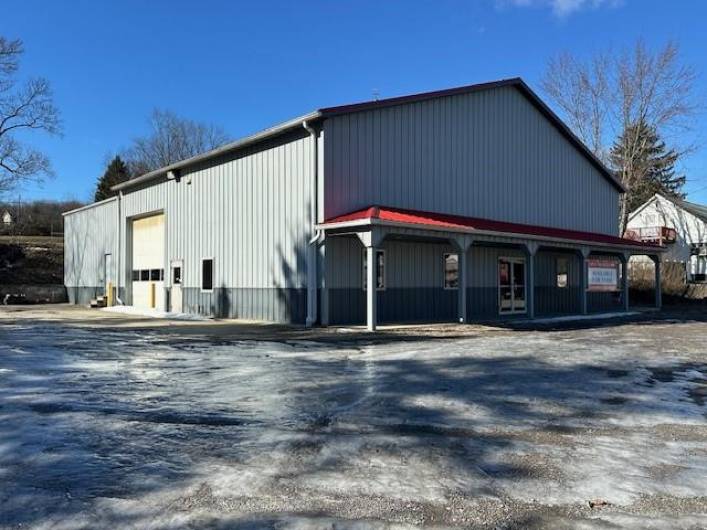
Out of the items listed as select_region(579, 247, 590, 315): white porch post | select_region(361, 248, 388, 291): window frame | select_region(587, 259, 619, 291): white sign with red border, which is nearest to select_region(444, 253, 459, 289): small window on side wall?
select_region(361, 248, 388, 291): window frame

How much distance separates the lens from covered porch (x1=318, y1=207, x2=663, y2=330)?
16.5 m

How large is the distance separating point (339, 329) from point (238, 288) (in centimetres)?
541

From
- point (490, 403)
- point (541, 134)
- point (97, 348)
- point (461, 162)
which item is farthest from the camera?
point (541, 134)

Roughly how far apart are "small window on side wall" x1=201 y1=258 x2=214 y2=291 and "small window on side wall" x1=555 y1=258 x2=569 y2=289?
45.9ft

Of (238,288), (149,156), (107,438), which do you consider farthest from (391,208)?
(149,156)

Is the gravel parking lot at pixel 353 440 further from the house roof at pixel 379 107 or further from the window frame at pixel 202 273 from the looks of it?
the window frame at pixel 202 273

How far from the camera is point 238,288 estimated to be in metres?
20.4

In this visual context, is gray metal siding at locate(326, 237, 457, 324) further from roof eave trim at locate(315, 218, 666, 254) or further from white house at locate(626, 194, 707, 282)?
white house at locate(626, 194, 707, 282)

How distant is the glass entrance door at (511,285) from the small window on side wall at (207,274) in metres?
10.3

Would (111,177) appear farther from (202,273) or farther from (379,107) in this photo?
(379,107)

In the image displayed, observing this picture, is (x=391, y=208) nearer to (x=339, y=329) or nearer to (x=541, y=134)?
(x=339, y=329)

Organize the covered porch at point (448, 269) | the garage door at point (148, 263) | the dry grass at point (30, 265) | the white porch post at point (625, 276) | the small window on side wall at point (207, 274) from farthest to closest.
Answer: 1. the dry grass at point (30, 265)
2. the garage door at point (148, 263)
3. the white porch post at point (625, 276)
4. the small window on side wall at point (207, 274)
5. the covered porch at point (448, 269)

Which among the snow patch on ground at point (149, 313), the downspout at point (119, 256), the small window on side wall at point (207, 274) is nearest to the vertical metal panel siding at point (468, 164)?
the small window on side wall at point (207, 274)

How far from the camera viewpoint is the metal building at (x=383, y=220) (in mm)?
17391
